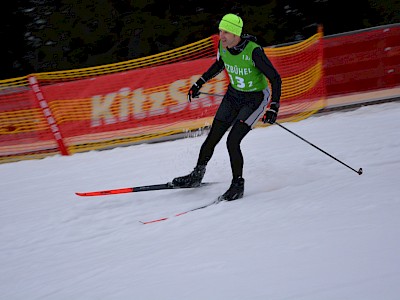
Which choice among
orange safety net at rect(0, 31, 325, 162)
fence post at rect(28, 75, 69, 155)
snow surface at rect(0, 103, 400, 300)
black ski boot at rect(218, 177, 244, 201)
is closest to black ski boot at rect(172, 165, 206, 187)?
snow surface at rect(0, 103, 400, 300)

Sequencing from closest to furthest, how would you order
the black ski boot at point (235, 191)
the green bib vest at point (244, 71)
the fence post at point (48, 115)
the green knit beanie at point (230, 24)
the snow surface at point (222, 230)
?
the snow surface at point (222, 230) → the green knit beanie at point (230, 24) → the green bib vest at point (244, 71) → the black ski boot at point (235, 191) → the fence post at point (48, 115)

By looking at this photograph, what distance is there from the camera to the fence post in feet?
25.8

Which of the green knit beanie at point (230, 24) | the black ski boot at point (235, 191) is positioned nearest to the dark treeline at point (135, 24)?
the green knit beanie at point (230, 24)

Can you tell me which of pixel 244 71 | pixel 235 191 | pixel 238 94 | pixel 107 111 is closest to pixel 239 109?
pixel 238 94

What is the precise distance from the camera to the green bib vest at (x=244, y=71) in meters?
4.65

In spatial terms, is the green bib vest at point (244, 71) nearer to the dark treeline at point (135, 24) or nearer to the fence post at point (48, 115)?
the fence post at point (48, 115)

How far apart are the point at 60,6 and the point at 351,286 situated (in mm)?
13349

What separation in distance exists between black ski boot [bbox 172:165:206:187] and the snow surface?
0.44 feet

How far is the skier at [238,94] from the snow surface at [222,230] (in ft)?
0.89

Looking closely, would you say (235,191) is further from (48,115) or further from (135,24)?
(135,24)

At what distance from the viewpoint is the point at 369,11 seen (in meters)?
14.7

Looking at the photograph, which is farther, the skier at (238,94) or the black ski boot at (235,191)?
the black ski boot at (235,191)

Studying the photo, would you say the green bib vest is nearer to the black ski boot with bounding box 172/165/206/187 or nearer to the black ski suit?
the black ski suit

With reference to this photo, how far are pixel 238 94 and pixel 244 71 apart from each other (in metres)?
0.32
